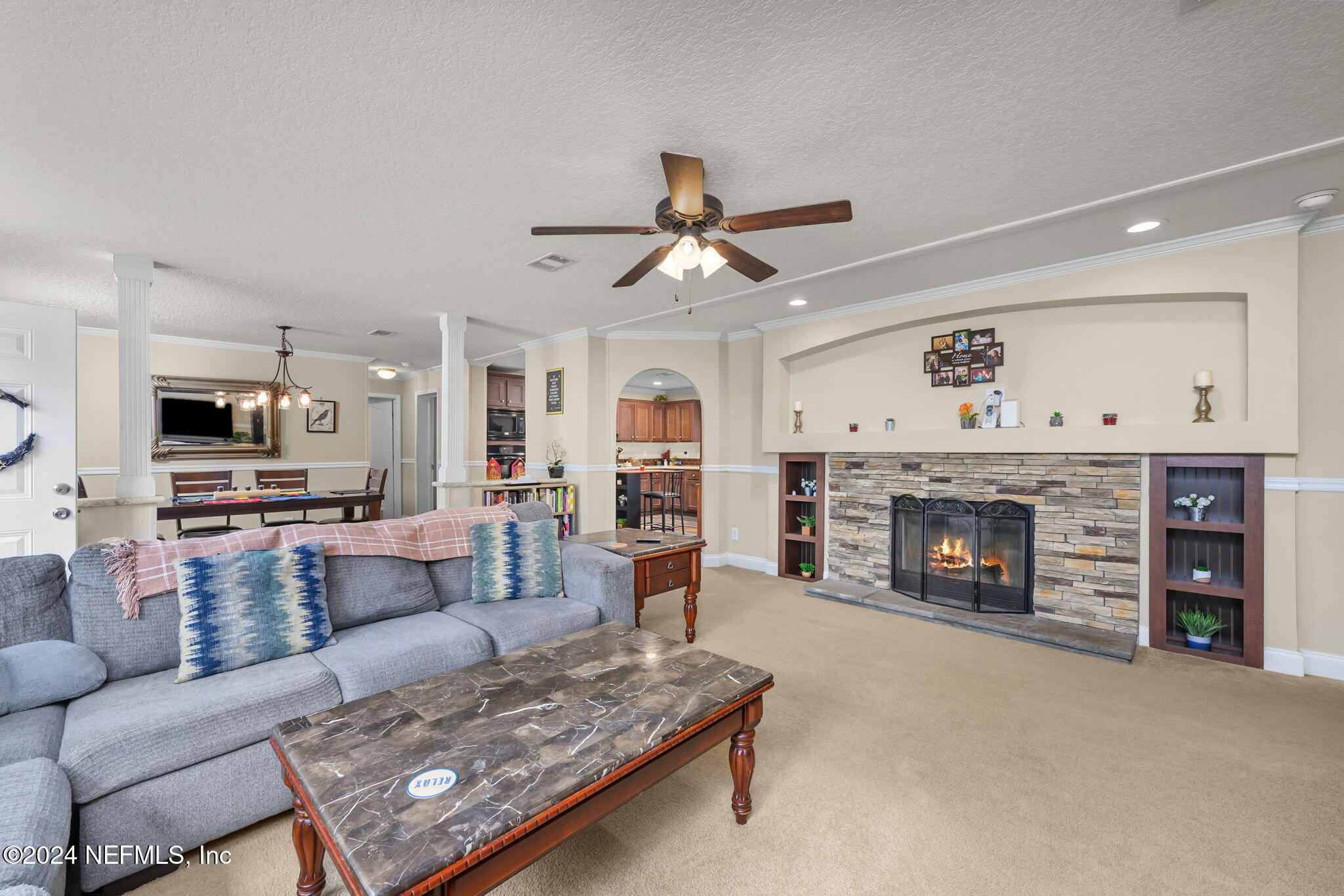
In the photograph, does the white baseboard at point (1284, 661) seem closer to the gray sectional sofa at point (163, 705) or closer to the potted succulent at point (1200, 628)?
the potted succulent at point (1200, 628)

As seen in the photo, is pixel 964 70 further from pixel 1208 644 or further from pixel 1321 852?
pixel 1208 644

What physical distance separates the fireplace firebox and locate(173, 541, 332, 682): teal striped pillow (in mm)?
4023

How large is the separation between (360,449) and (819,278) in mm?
6512

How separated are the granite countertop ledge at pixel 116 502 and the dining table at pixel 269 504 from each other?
63cm

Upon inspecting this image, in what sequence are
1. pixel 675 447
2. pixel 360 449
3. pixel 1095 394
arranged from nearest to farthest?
pixel 1095 394, pixel 360 449, pixel 675 447

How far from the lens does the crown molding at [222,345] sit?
5.80 meters

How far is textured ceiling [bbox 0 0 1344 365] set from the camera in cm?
162

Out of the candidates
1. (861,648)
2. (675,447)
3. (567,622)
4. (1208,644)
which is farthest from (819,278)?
(675,447)

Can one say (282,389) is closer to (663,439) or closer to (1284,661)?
(663,439)

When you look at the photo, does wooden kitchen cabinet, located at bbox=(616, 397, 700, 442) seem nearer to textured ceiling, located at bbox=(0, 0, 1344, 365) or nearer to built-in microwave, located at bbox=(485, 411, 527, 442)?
built-in microwave, located at bbox=(485, 411, 527, 442)

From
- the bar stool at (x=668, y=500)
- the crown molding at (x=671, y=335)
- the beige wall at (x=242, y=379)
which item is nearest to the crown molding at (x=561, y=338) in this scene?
the crown molding at (x=671, y=335)

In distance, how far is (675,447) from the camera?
1004 cm

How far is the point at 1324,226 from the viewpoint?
298 cm

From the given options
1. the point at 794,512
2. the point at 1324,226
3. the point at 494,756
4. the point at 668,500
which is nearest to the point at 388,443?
the point at 668,500
